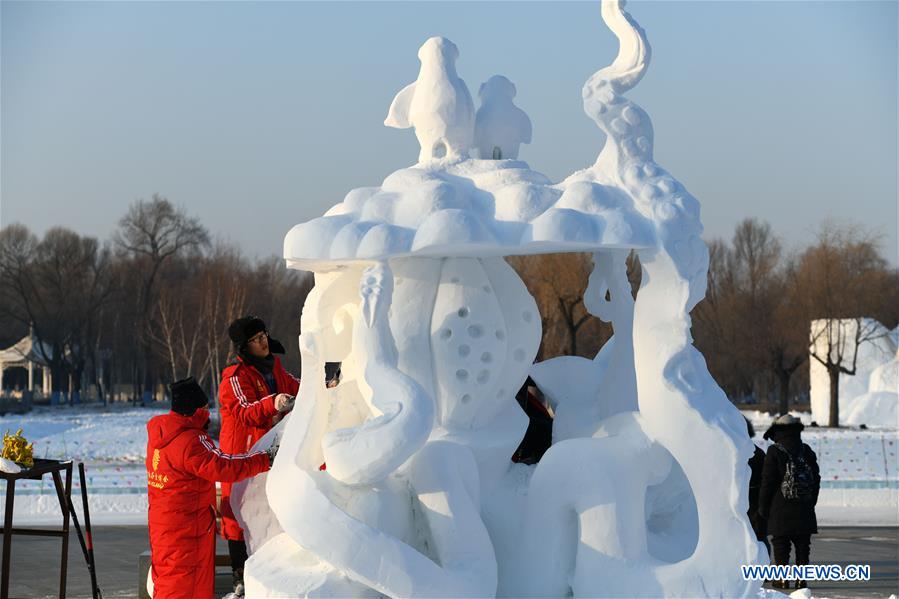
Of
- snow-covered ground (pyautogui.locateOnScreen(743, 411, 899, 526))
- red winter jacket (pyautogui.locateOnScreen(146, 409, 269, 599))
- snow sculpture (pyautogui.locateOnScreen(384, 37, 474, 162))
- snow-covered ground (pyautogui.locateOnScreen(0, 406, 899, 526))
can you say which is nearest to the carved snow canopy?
snow sculpture (pyautogui.locateOnScreen(384, 37, 474, 162))

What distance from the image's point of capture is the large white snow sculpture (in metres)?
6.13

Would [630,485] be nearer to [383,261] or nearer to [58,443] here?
[383,261]

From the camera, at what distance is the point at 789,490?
9297 millimetres

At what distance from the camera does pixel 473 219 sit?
6219 mm

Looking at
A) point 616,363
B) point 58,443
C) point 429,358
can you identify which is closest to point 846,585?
point 616,363

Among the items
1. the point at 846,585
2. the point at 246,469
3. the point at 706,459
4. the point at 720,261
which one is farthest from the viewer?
the point at 720,261

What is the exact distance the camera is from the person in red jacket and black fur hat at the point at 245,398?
7.51 m

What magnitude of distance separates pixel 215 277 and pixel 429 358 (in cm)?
3941

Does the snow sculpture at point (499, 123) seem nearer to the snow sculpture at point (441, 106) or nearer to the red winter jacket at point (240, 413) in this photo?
the snow sculpture at point (441, 106)

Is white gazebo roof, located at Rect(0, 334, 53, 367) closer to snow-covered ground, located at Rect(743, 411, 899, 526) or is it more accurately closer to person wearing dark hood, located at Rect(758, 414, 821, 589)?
snow-covered ground, located at Rect(743, 411, 899, 526)

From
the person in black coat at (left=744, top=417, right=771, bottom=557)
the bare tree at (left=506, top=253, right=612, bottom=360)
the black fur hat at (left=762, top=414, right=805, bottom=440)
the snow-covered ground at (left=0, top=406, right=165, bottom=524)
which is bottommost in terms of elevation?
the snow-covered ground at (left=0, top=406, right=165, bottom=524)

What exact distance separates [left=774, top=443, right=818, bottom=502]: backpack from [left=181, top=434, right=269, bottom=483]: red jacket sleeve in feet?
14.7

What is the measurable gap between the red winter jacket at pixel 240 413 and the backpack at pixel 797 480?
4058mm

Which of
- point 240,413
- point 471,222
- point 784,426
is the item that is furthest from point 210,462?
point 784,426
